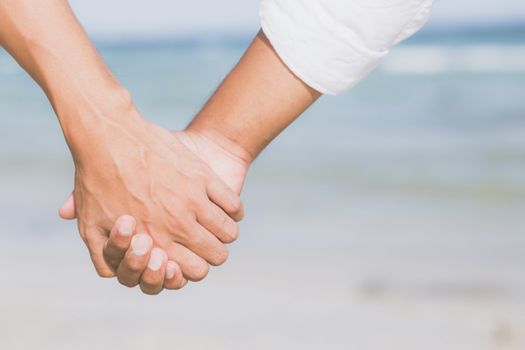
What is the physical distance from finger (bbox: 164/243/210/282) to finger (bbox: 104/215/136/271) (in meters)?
0.09

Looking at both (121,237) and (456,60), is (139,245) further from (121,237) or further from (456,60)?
(456,60)

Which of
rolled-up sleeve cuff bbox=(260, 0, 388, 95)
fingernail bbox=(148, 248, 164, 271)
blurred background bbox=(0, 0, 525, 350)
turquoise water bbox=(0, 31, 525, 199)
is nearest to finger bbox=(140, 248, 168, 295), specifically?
fingernail bbox=(148, 248, 164, 271)

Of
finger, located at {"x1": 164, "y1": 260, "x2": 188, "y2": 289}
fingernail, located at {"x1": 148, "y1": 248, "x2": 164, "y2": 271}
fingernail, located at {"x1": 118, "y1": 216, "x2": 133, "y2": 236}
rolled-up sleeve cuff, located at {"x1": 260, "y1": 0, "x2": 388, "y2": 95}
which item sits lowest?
finger, located at {"x1": 164, "y1": 260, "x2": 188, "y2": 289}

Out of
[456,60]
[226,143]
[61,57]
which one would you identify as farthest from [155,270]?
[456,60]

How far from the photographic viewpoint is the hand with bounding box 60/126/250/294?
5.38 ft

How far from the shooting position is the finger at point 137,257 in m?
1.61

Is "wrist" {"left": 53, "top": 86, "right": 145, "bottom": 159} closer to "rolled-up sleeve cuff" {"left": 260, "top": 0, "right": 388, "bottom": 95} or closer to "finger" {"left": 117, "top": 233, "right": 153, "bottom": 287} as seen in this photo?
"finger" {"left": 117, "top": 233, "right": 153, "bottom": 287}

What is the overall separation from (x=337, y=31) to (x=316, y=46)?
0.13 feet

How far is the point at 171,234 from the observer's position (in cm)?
166

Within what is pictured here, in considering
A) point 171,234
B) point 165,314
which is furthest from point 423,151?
point 171,234

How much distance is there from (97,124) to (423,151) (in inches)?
187

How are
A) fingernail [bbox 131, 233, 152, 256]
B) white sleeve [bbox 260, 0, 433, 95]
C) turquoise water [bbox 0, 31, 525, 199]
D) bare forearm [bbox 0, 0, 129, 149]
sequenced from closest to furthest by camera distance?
white sleeve [bbox 260, 0, 433, 95]
bare forearm [bbox 0, 0, 129, 149]
fingernail [bbox 131, 233, 152, 256]
turquoise water [bbox 0, 31, 525, 199]

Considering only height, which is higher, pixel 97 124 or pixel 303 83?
pixel 303 83

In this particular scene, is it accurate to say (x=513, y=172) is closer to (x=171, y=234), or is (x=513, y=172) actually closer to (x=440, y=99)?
(x=171, y=234)
